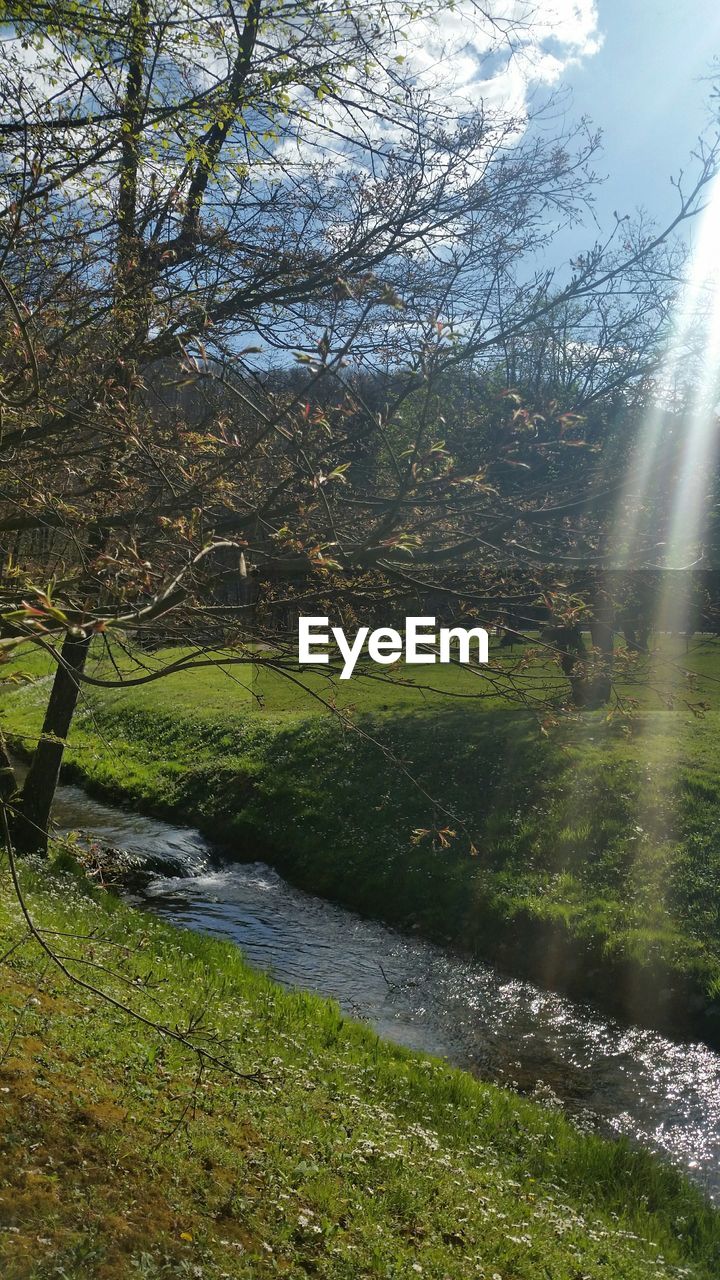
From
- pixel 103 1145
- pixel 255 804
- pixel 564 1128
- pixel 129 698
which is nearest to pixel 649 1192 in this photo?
pixel 564 1128

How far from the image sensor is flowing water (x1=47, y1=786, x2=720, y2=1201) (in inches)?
343

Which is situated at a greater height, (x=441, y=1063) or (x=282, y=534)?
(x=282, y=534)

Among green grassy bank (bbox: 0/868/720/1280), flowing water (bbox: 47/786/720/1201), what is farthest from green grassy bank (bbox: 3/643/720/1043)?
green grassy bank (bbox: 0/868/720/1280)

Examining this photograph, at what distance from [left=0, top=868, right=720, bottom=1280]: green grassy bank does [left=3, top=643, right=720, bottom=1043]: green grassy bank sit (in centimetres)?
223

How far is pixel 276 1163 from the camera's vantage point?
18.9 feet

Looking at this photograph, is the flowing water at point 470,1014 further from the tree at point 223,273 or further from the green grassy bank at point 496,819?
the tree at point 223,273

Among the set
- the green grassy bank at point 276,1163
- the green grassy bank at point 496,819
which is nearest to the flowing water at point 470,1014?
the green grassy bank at point 496,819

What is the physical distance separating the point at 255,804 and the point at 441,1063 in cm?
977

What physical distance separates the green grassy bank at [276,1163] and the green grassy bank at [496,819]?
2.23 meters

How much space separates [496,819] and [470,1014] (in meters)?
5.08

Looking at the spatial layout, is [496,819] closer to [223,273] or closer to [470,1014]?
[470,1014]

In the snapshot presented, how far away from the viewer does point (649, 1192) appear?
23.7ft

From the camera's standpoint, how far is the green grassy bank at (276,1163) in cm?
468

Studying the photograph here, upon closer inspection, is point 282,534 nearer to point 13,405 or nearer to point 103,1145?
point 13,405
